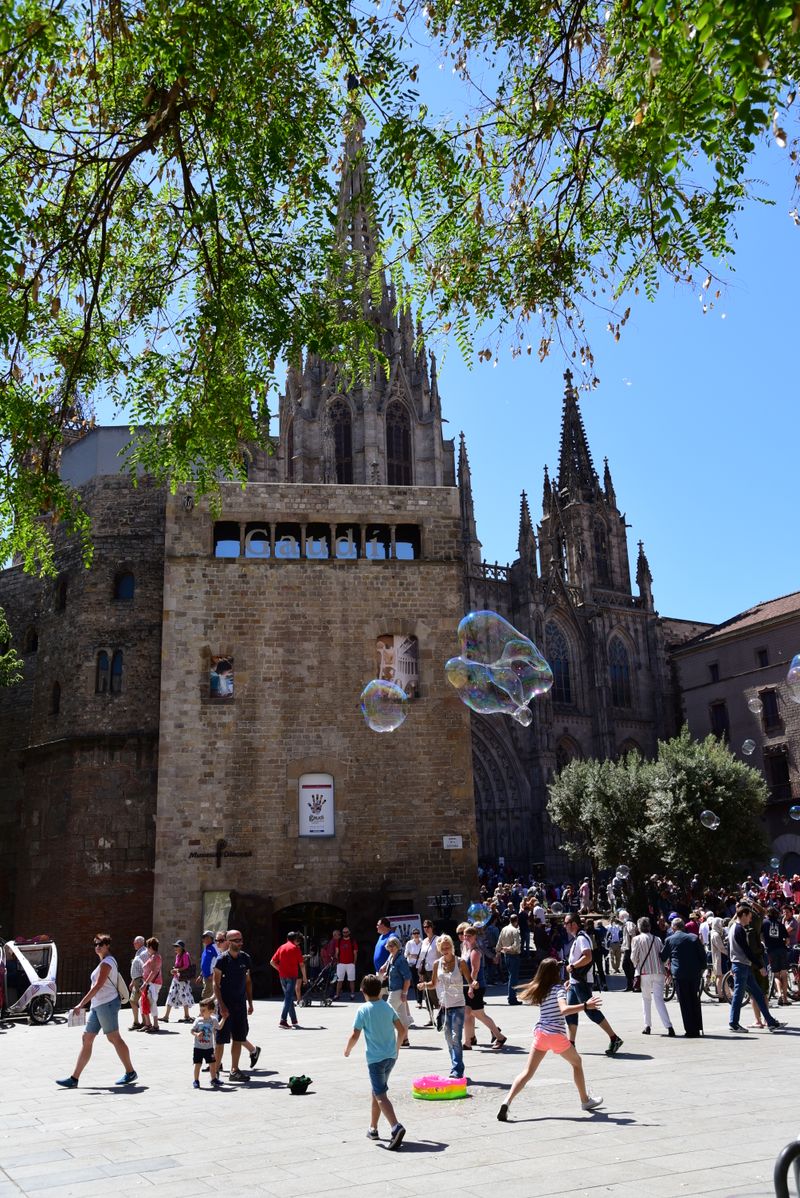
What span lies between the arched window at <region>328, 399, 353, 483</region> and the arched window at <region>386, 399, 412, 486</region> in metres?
2.53

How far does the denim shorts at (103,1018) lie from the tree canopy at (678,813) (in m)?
29.5

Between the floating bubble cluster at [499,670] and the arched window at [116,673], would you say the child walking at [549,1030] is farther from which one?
the arched window at [116,673]

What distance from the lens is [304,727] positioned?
2559 centimetres

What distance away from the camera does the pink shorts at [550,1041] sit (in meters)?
8.65

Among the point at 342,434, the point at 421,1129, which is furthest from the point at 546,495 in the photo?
the point at 421,1129

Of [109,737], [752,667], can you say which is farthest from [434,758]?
[752,667]

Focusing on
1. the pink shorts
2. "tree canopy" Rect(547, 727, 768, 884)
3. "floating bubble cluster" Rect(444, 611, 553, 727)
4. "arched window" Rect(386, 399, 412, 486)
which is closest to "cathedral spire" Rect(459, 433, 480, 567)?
"arched window" Rect(386, 399, 412, 486)

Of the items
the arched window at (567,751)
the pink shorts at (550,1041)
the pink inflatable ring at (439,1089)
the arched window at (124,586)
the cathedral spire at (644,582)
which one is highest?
the cathedral spire at (644,582)

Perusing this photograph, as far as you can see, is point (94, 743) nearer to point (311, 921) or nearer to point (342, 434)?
point (311, 921)

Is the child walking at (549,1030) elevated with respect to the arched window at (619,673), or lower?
lower

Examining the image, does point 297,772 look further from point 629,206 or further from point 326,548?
point 629,206

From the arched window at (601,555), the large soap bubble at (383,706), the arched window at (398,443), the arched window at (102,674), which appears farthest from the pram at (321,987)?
the arched window at (601,555)

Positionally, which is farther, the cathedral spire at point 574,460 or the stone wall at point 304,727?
the cathedral spire at point 574,460

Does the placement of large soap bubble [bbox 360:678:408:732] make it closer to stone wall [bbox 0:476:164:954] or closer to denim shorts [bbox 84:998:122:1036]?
stone wall [bbox 0:476:164:954]
